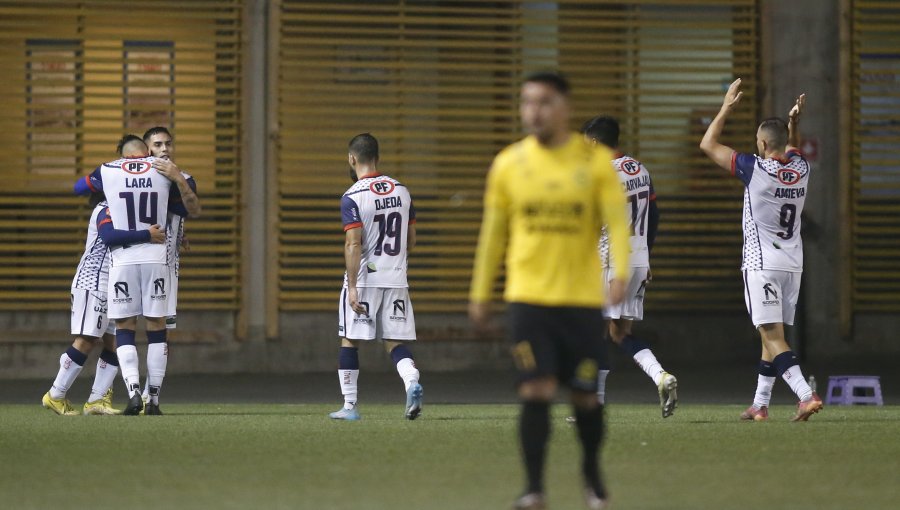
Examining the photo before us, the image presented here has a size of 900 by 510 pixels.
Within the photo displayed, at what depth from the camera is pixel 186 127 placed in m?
17.2

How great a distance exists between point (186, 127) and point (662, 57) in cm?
588

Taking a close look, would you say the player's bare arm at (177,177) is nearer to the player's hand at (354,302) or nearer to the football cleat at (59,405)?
the player's hand at (354,302)

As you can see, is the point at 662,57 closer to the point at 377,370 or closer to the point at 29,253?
the point at 377,370

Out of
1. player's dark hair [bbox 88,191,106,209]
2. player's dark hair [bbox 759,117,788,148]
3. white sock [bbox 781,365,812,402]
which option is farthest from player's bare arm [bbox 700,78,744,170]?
player's dark hair [bbox 88,191,106,209]

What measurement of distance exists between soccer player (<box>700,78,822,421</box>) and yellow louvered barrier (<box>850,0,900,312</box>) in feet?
25.6

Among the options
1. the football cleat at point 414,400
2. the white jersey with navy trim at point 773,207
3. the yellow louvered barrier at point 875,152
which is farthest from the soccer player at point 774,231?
the yellow louvered barrier at point 875,152

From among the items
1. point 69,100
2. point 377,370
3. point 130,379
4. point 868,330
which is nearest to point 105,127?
point 69,100

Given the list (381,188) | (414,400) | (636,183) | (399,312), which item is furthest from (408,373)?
(636,183)

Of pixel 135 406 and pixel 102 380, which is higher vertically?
pixel 102 380

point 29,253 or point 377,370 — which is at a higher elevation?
point 29,253

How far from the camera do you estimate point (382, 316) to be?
10781mm

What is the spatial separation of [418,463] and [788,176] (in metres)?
4.08

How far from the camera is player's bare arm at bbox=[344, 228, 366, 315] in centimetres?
1046

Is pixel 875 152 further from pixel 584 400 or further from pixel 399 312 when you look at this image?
pixel 584 400
